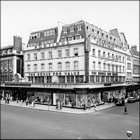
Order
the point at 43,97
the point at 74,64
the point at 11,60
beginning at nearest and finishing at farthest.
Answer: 1. the point at 74,64
2. the point at 43,97
3. the point at 11,60

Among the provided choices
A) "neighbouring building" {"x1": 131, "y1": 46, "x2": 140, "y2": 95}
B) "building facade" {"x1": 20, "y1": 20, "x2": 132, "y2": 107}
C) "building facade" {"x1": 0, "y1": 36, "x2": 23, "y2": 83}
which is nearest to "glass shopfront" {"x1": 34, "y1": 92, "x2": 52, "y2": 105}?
"building facade" {"x1": 20, "y1": 20, "x2": 132, "y2": 107}

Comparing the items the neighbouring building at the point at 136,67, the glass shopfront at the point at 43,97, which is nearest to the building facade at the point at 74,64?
the glass shopfront at the point at 43,97

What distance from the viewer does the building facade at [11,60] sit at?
45.2 meters

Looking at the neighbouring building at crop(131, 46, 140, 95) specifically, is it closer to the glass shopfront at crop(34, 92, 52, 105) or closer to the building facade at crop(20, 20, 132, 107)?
the building facade at crop(20, 20, 132, 107)

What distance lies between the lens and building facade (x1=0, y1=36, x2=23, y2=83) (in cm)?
4519

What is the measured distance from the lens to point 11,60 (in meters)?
46.0

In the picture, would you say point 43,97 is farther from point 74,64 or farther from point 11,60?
point 11,60

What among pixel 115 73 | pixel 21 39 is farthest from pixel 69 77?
pixel 21 39

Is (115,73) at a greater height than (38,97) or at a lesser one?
greater

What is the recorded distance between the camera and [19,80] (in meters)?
42.3

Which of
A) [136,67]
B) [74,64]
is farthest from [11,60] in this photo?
[136,67]

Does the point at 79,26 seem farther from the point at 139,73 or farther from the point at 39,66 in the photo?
the point at 139,73

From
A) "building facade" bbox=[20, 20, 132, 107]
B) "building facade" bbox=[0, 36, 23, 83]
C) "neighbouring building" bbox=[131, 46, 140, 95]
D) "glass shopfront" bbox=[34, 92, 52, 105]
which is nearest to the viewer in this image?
"building facade" bbox=[20, 20, 132, 107]

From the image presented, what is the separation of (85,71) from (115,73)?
13138 mm
